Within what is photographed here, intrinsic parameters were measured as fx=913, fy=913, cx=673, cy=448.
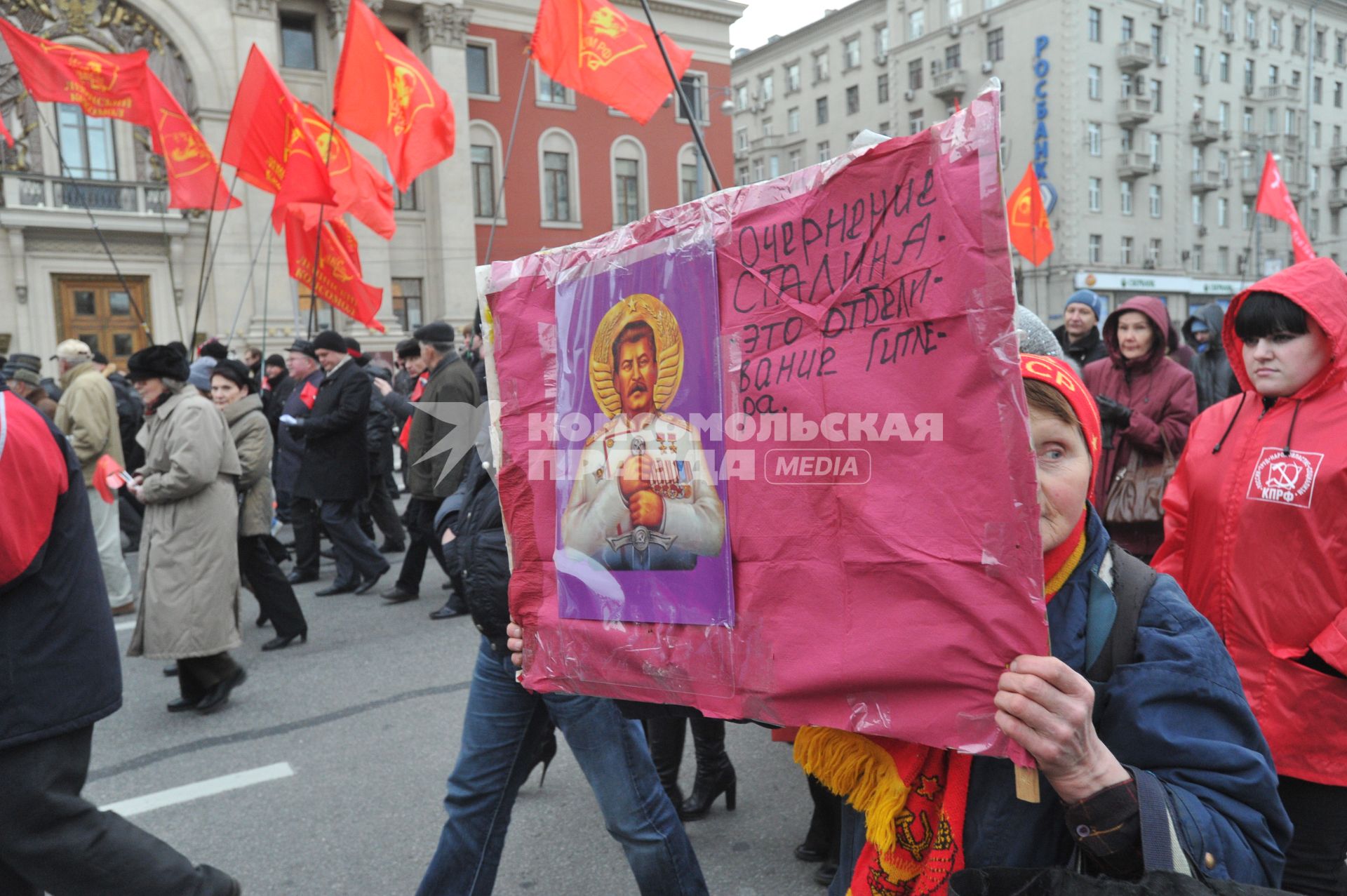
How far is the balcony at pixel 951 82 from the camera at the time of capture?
4394cm

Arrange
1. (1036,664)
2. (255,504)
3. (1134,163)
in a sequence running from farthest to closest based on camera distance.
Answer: (1134,163), (255,504), (1036,664)

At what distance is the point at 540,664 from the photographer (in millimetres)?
1693

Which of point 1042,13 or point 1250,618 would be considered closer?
point 1250,618

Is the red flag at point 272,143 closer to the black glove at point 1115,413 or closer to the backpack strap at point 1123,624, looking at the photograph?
the black glove at point 1115,413

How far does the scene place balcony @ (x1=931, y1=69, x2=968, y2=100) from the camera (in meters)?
43.9

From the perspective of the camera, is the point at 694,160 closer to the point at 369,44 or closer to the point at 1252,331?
the point at 369,44

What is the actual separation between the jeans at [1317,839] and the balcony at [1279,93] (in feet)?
190

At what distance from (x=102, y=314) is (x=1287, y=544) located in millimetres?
26726

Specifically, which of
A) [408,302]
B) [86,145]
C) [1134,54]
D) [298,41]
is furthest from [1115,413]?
[1134,54]

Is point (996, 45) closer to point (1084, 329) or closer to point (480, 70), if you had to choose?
point (480, 70)

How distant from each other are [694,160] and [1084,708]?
32.9 metres

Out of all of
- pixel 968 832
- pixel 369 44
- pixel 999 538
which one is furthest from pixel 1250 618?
pixel 369 44

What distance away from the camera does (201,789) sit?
3.85 metres

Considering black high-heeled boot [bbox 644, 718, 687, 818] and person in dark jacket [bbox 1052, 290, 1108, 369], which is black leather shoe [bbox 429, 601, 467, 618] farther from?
person in dark jacket [bbox 1052, 290, 1108, 369]
